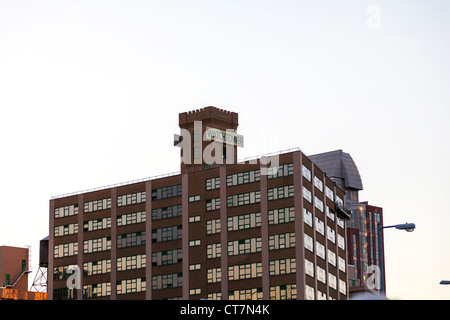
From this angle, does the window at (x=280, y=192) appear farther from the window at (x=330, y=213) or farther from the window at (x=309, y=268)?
the window at (x=330, y=213)

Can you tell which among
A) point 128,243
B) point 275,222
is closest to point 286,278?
point 275,222

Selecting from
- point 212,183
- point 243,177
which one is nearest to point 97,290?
point 212,183

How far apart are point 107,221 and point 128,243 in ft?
23.4

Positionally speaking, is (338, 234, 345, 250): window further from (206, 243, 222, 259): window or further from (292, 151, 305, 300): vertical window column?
(206, 243, 222, 259): window

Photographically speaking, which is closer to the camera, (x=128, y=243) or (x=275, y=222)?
(x=275, y=222)

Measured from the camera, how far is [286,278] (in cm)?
14700

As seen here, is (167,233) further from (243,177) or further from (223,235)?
(243,177)

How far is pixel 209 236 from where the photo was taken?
159m

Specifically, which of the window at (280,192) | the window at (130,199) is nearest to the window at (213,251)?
the window at (280,192)

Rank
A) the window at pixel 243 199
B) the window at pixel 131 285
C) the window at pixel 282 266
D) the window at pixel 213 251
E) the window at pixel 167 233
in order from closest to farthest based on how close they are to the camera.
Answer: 1. the window at pixel 282 266
2. the window at pixel 243 199
3. the window at pixel 213 251
4. the window at pixel 131 285
5. the window at pixel 167 233

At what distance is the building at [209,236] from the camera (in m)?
150
